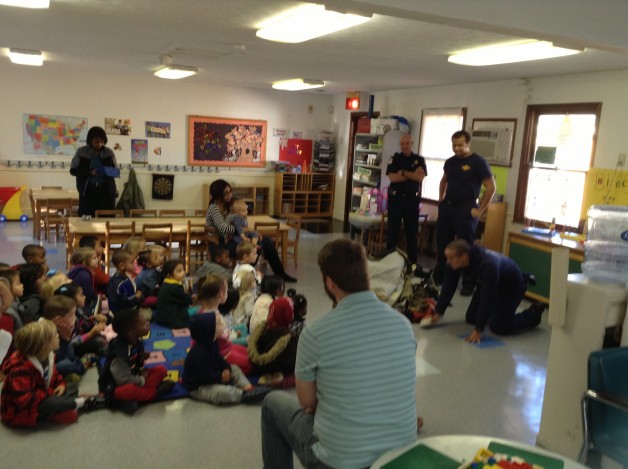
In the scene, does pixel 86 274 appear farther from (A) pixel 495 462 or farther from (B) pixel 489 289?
(A) pixel 495 462

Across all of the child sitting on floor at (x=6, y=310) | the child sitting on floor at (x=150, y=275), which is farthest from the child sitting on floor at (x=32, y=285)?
the child sitting on floor at (x=150, y=275)

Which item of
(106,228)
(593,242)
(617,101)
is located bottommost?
(106,228)

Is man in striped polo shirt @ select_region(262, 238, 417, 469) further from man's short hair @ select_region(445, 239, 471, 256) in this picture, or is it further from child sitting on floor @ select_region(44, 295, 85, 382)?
man's short hair @ select_region(445, 239, 471, 256)

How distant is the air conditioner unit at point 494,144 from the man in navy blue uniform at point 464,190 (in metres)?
0.97

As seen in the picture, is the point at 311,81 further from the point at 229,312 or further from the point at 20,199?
the point at 20,199

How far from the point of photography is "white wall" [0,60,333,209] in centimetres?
897

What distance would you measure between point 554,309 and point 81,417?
2.71m

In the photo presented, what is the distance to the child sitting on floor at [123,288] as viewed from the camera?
4.35m

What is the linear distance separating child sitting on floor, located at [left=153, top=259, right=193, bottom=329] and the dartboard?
5.92 meters

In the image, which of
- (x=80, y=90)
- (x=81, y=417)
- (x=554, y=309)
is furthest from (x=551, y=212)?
(x=80, y=90)

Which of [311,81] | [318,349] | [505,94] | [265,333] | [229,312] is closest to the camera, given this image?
[318,349]

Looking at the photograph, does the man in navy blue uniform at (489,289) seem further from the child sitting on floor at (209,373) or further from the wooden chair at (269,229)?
the wooden chair at (269,229)

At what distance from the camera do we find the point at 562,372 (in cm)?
292

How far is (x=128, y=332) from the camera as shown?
3.22 metres
